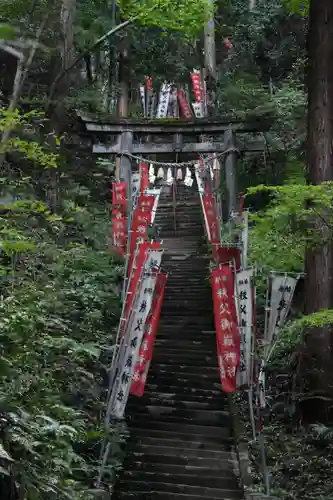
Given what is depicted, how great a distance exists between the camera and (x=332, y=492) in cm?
805

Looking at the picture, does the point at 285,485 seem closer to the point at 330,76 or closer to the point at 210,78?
the point at 330,76

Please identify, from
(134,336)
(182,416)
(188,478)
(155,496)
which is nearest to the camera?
(155,496)

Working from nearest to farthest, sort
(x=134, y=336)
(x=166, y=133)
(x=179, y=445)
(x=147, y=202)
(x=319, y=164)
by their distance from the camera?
(x=134, y=336) → (x=319, y=164) → (x=179, y=445) → (x=147, y=202) → (x=166, y=133)

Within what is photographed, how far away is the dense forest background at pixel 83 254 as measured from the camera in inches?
213

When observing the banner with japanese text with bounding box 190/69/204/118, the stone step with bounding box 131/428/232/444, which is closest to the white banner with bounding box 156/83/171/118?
the banner with japanese text with bounding box 190/69/204/118

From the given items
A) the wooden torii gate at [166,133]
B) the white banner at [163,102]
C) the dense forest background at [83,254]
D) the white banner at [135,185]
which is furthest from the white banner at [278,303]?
the white banner at [163,102]

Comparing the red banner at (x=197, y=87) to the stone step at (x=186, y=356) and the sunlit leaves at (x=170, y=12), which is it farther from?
the stone step at (x=186, y=356)

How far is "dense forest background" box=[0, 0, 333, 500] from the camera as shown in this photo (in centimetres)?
542

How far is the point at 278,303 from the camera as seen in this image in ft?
29.8

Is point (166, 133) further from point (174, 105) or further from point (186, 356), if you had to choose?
point (174, 105)

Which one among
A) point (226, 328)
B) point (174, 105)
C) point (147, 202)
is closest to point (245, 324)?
point (226, 328)

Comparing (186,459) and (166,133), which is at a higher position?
(166,133)

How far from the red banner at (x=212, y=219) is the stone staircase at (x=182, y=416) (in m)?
1.89

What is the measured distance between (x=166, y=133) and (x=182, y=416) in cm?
752
